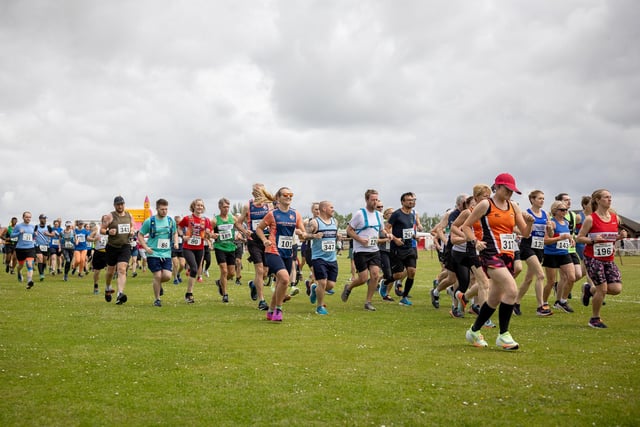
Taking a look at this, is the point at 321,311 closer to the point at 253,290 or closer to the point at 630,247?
the point at 253,290

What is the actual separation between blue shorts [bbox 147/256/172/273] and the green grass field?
1705 mm

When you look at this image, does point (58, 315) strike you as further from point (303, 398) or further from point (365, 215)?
point (303, 398)

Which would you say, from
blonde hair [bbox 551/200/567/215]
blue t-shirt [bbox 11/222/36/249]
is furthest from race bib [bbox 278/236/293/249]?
blue t-shirt [bbox 11/222/36/249]

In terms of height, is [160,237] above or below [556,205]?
below

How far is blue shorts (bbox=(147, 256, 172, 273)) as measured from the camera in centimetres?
1299

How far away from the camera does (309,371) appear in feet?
21.2

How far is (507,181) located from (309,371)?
3702 mm

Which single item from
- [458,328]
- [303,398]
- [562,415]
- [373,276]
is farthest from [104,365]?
[373,276]

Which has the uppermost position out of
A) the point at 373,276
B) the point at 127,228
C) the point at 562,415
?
the point at 127,228

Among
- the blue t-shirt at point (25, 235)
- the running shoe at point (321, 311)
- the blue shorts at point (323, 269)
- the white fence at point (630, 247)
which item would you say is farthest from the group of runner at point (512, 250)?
the white fence at point (630, 247)

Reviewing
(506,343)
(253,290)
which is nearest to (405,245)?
(253,290)

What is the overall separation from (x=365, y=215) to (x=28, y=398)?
332 inches

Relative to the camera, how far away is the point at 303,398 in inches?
211

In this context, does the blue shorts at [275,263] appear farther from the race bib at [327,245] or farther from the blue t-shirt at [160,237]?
the blue t-shirt at [160,237]
